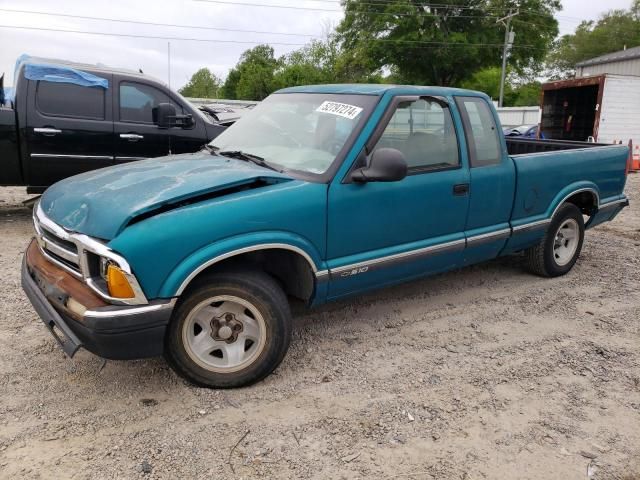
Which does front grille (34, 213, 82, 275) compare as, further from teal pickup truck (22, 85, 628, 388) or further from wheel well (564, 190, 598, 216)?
wheel well (564, 190, 598, 216)

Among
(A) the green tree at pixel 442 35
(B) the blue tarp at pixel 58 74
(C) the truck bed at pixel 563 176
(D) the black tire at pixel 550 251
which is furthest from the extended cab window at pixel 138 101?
(A) the green tree at pixel 442 35

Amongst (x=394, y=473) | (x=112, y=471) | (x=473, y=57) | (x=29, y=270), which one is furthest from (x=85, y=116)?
(x=473, y=57)

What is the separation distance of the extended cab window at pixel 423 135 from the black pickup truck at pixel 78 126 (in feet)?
12.9

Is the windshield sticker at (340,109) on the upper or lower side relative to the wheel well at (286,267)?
upper

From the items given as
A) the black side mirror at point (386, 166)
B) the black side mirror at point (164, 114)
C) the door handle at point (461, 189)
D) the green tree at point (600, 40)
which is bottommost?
the door handle at point (461, 189)

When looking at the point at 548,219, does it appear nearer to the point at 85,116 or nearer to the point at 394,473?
the point at 394,473

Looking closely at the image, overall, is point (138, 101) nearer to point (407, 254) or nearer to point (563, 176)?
point (407, 254)

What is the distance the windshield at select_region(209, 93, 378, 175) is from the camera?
3.61 meters

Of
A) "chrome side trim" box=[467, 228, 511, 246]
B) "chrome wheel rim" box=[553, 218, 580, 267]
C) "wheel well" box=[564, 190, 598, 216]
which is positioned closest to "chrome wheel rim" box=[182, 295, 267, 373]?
"chrome side trim" box=[467, 228, 511, 246]

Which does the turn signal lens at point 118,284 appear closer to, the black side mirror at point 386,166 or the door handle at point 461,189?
the black side mirror at point 386,166

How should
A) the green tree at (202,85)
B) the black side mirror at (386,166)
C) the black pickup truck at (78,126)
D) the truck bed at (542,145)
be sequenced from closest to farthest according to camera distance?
the black side mirror at (386,166) < the truck bed at (542,145) < the black pickup truck at (78,126) < the green tree at (202,85)

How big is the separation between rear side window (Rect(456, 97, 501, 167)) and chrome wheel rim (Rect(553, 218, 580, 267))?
145cm

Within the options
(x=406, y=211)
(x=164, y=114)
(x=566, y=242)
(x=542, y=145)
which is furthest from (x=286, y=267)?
(x=164, y=114)

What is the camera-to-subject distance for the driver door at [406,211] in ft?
11.6
